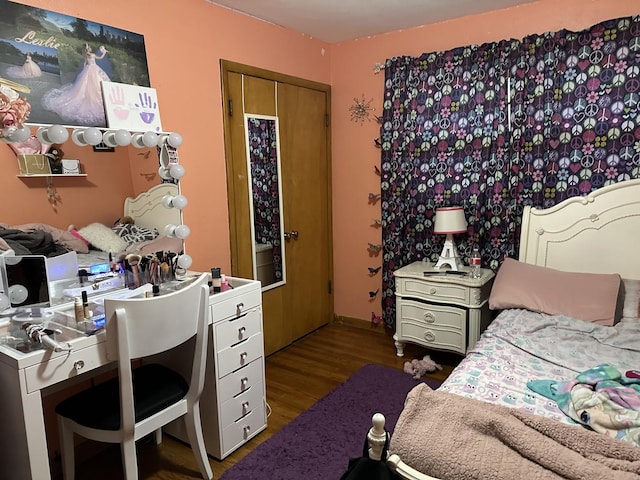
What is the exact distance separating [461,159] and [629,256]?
121 cm

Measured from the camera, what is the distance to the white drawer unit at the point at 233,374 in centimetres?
220

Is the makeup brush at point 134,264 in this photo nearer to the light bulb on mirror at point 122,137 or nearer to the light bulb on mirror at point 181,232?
the light bulb on mirror at point 181,232

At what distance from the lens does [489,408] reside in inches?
58.1

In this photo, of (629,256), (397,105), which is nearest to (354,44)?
(397,105)

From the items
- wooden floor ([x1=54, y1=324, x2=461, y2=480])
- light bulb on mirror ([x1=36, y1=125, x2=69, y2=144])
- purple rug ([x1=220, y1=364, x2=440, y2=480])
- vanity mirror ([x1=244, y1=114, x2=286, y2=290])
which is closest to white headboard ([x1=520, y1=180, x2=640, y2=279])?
wooden floor ([x1=54, y1=324, x2=461, y2=480])

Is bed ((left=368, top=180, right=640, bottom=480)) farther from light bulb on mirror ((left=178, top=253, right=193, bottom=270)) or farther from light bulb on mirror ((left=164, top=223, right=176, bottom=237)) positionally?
light bulb on mirror ((left=164, top=223, right=176, bottom=237))

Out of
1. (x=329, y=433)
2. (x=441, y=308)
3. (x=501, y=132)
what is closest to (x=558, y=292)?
(x=441, y=308)

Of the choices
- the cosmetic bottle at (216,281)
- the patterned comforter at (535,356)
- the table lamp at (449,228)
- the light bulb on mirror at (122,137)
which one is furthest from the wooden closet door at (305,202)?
the patterned comforter at (535,356)

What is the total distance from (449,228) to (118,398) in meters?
2.26

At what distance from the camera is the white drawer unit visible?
7.20 ft

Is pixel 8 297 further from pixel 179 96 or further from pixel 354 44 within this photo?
pixel 354 44

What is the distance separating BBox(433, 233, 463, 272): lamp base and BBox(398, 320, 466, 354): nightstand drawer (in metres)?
0.44

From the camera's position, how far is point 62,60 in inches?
80.7

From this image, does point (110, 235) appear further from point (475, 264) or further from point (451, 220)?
point (475, 264)
